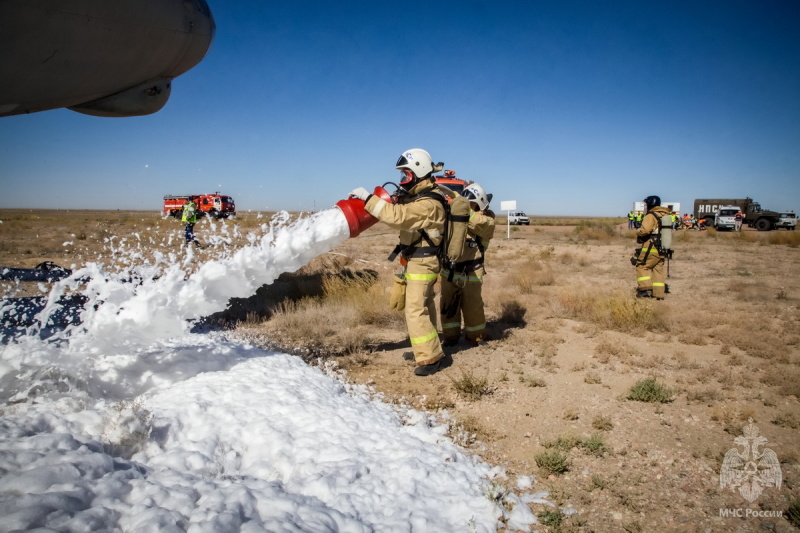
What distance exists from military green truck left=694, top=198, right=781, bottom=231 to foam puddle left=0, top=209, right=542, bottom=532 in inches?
1705

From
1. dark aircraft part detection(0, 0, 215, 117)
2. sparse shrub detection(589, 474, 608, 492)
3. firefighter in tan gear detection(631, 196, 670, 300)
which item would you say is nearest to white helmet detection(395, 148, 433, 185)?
dark aircraft part detection(0, 0, 215, 117)

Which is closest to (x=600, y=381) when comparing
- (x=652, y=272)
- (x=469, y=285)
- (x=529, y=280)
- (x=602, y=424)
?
(x=602, y=424)

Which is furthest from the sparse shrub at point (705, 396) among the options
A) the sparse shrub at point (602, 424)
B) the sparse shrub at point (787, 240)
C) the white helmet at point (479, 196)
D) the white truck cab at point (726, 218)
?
the white truck cab at point (726, 218)

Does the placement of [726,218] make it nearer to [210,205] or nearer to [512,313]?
[512,313]

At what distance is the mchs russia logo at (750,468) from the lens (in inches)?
118

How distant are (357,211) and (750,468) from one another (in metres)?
3.85

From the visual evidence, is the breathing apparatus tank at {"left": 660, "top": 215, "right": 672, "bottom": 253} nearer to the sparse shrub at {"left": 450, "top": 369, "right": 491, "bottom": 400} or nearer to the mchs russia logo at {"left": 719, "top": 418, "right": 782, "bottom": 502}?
the mchs russia logo at {"left": 719, "top": 418, "right": 782, "bottom": 502}

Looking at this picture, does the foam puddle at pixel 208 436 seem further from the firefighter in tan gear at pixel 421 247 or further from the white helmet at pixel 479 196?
the white helmet at pixel 479 196

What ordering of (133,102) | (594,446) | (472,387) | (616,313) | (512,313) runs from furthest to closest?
(512,313) < (616,313) < (472,387) < (133,102) < (594,446)

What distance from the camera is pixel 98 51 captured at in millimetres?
3143

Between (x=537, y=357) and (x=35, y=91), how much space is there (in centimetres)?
554

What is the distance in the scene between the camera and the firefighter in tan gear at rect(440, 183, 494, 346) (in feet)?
19.3

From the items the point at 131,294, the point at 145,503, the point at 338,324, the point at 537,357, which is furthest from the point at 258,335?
the point at 145,503

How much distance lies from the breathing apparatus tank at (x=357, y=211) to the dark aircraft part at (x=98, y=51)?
195 centimetres
